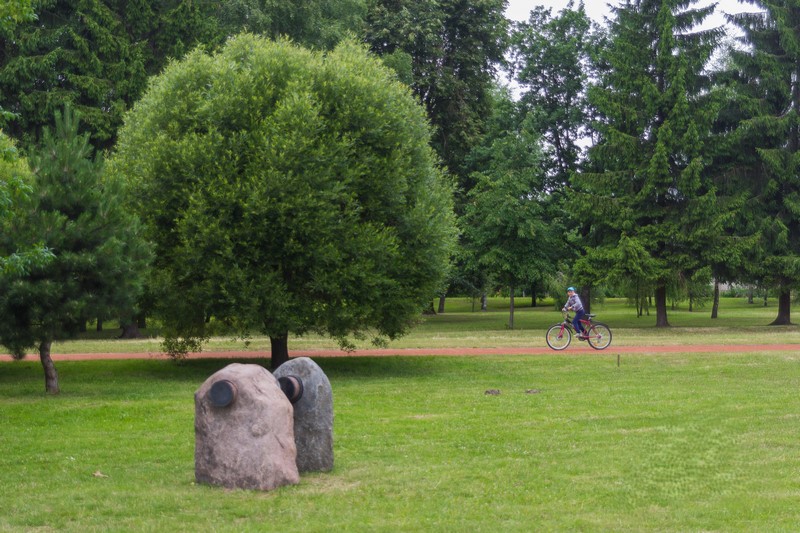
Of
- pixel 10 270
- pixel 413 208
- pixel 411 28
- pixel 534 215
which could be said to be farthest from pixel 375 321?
pixel 411 28

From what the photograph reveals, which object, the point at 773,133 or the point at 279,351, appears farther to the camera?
the point at 773,133

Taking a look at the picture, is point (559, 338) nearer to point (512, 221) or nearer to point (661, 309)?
point (512, 221)

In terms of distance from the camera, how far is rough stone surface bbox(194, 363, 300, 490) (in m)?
9.35

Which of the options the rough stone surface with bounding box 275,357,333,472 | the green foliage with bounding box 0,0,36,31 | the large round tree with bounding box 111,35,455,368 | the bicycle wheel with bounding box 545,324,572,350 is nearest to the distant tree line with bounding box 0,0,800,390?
the large round tree with bounding box 111,35,455,368

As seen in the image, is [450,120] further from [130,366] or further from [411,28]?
[130,366]

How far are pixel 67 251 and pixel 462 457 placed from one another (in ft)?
34.9

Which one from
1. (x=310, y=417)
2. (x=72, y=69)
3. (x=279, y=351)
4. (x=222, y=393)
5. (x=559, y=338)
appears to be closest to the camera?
(x=222, y=393)

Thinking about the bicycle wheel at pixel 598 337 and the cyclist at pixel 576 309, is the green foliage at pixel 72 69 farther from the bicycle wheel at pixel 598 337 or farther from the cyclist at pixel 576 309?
the bicycle wheel at pixel 598 337

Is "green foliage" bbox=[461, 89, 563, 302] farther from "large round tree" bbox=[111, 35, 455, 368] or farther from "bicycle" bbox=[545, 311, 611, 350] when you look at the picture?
"large round tree" bbox=[111, 35, 455, 368]

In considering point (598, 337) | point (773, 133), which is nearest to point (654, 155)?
point (773, 133)

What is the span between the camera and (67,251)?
18.6 m

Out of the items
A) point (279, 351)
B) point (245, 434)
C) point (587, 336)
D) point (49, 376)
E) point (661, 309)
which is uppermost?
point (661, 309)

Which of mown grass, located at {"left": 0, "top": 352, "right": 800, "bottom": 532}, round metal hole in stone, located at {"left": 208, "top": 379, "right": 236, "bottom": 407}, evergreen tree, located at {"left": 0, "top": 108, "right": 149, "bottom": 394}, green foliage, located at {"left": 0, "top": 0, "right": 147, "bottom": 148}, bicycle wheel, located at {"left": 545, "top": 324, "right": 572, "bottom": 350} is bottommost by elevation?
mown grass, located at {"left": 0, "top": 352, "right": 800, "bottom": 532}

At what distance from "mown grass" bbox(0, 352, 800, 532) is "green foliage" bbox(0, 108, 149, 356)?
5.59ft
